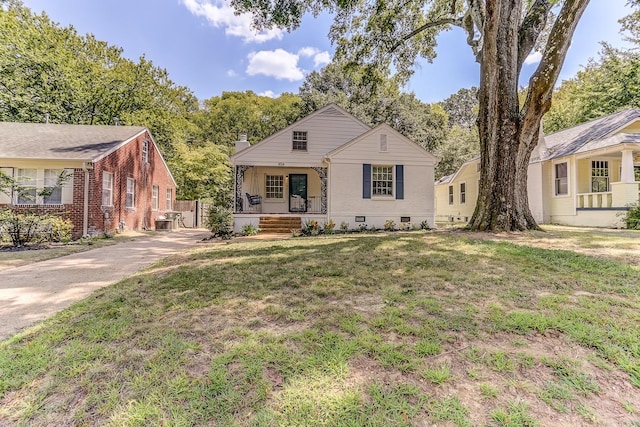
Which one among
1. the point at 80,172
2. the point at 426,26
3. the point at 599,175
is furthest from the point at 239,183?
the point at 599,175

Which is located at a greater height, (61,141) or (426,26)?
(426,26)

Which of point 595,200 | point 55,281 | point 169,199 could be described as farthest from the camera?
point 169,199

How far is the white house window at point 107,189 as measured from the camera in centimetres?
1259

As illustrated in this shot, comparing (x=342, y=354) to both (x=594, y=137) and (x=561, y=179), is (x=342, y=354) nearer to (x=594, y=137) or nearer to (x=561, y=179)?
(x=594, y=137)

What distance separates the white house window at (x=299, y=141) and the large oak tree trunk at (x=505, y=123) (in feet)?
25.1

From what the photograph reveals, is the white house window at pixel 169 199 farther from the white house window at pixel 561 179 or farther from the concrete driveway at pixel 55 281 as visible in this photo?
the white house window at pixel 561 179

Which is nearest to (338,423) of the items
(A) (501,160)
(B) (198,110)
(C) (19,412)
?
(C) (19,412)

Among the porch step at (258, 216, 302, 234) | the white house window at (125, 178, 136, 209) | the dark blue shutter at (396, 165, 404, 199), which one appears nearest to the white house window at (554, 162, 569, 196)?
Answer: the dark blue shutter at (396, 165, 404, 199)

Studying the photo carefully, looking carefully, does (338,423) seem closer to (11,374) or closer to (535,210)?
(11,374)

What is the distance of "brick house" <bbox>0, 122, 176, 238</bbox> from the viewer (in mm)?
11453

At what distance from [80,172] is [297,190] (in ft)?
29.7

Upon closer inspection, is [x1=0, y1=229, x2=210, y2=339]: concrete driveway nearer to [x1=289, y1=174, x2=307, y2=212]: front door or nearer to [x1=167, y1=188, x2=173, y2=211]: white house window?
[x1=289, y1=174, x2=307, y2=212]: front door

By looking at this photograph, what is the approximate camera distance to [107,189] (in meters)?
12.9

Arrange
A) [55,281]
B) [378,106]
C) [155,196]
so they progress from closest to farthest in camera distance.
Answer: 1. [55,281]
2. [155,196]
3. [378,106]
